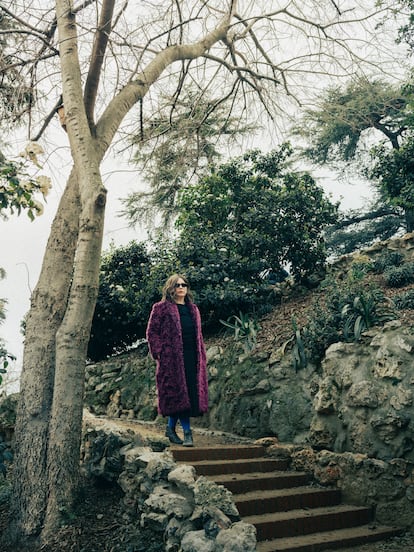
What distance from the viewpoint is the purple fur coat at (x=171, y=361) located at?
20.2 feet

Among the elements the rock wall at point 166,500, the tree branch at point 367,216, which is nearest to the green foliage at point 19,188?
the rock wall at point 166,500

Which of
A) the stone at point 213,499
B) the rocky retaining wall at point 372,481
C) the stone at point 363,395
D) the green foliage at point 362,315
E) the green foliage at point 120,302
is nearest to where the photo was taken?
the stone at point 213,499

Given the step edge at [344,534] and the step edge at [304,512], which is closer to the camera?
the step edge at [344,534]

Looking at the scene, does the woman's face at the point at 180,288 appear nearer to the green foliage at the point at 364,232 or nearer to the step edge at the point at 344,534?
the step edge at the point at 344,534

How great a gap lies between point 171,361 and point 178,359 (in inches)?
3.2

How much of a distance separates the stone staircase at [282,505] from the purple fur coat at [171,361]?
0.51 meters

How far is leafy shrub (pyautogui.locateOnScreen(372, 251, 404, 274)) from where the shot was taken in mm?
10430

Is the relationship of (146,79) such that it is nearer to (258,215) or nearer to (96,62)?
(96,62)

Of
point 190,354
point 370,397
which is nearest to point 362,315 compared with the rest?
point 370,397

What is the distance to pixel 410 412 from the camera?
18.5 ft

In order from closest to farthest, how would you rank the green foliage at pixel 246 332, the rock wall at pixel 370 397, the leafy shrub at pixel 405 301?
the rock wall at pixel 370 397 < the leafy shrub at pixel 405 301 < the green foliage at pixel 246 332

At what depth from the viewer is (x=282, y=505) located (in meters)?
5.52

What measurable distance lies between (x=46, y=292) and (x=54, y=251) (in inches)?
18.8

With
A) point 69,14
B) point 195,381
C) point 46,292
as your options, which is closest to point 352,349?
point 195,381
